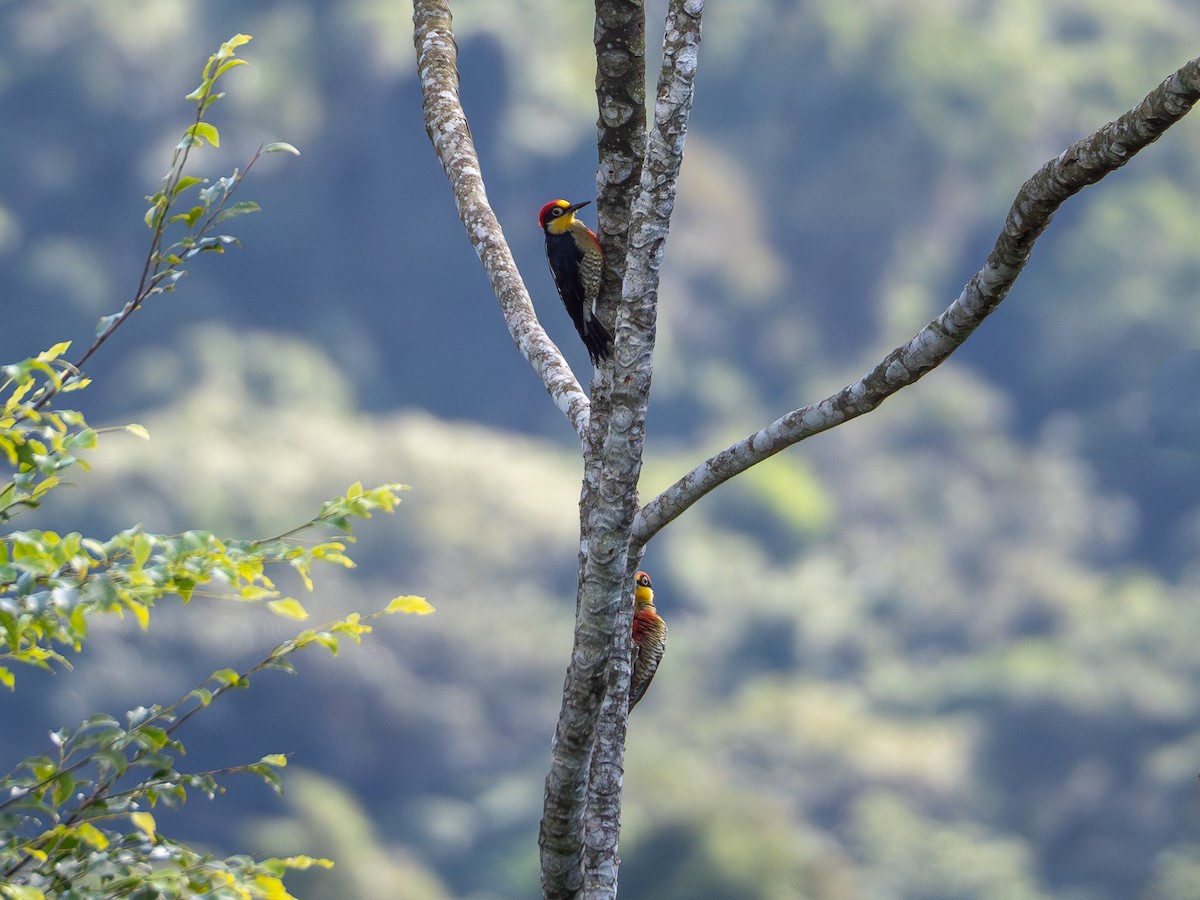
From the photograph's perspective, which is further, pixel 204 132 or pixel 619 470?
pixel 619 470

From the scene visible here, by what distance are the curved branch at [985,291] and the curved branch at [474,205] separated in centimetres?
47

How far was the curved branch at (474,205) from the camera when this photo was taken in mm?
3941

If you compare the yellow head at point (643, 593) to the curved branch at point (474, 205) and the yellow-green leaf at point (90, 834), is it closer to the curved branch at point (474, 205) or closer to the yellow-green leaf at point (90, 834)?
the curved branch at point (474, 205)

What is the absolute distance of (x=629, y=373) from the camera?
10.1 feet

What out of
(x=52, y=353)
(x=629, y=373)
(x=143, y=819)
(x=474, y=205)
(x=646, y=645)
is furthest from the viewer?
(x=646, y=645)

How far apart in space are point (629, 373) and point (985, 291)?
84 cm

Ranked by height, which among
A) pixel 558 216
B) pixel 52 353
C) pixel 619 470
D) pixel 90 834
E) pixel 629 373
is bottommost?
pixel 90 834

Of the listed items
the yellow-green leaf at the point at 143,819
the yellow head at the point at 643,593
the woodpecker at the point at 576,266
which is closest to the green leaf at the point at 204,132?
the yellow-green leaf at the point at 143,819

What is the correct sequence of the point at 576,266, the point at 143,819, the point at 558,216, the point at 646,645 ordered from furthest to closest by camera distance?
the point at 558,216
the point at 646,645
the point at 576,266
the point at 143,819

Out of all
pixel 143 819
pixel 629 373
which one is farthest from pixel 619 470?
pixel 143 819

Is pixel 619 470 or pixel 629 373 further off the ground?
pixel 629 373

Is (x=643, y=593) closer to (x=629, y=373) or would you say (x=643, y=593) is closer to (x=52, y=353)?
(x=629, y=373)

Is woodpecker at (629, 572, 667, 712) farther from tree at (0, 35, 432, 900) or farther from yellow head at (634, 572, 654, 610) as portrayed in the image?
tree at (0, 35, 432, 900)

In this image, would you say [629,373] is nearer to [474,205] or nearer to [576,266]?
[474,205]
